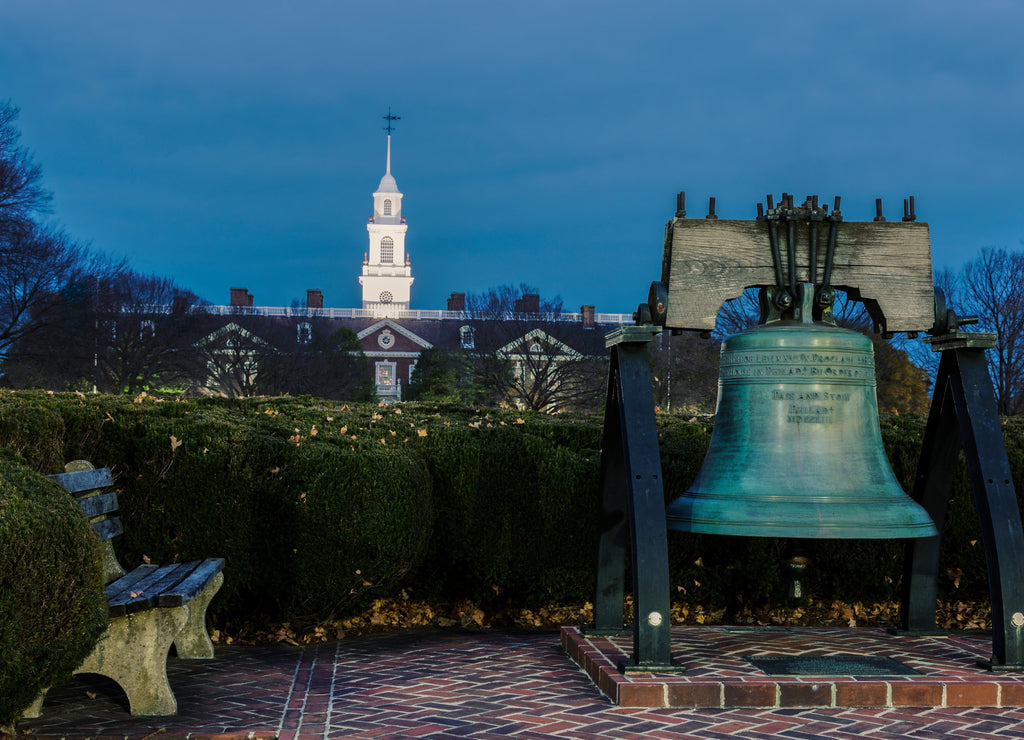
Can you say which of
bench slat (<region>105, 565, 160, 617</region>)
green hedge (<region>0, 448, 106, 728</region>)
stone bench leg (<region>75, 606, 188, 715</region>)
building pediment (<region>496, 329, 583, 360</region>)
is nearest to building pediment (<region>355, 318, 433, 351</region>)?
building pediment (<region>496, 329, 583, 360</region>)

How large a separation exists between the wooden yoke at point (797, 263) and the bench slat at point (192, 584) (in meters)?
2.51

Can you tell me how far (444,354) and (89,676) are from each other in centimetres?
3998

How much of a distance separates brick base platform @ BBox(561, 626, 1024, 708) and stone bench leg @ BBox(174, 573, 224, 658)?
6.52 feet

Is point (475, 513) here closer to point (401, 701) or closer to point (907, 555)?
point (401, 701)

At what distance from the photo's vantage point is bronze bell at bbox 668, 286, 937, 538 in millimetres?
4844

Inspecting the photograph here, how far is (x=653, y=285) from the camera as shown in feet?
16.8

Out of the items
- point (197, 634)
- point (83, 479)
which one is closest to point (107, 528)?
point (83, 479)

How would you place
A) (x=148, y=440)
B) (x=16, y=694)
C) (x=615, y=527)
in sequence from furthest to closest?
1. (x=148, y=440)
2. (x=615, y=527)
3. (x=16, y=694)

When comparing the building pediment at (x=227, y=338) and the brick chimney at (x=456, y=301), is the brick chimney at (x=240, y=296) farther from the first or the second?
the building pediment at (x=227, y=338)

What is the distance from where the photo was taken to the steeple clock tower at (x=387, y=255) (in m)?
92.1

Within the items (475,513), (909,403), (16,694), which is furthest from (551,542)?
(909,403)

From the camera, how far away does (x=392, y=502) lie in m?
6.04

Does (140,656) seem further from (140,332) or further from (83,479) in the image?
(140,332)

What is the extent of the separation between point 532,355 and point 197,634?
3853cm
